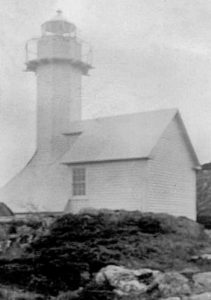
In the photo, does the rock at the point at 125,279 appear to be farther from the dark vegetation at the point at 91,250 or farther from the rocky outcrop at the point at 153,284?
the dark vegetation at the point at 91,250

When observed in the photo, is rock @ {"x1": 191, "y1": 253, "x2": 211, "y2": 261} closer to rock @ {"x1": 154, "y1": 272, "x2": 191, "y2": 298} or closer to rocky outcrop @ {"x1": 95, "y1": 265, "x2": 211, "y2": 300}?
rocky outcrop @ {"x1": 95, "y1": 265, "x2": 211, "y2": 300}

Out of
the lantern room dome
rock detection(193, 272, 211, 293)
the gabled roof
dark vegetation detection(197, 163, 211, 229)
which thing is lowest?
rock detection(193, 272, 211, 293)

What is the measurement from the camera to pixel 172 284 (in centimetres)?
1114

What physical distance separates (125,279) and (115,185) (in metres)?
11.9

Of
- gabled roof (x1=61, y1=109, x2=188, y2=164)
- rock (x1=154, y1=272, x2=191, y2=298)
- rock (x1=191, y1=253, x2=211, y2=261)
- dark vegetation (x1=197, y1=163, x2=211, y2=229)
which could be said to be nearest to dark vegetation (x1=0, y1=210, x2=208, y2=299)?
rock (x1=191, y1=253, x2=211, y2=261)

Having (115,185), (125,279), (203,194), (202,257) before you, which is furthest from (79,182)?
(125,279)

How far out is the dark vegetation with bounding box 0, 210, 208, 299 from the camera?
1278cm

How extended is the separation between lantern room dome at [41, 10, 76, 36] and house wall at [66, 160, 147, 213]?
8245mm

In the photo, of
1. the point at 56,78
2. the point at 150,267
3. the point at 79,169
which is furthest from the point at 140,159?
the point at 150,267

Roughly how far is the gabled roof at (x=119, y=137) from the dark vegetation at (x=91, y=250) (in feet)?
23.7

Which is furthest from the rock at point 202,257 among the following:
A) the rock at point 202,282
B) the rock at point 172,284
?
the rock at point 172,284

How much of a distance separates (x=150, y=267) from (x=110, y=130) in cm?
1369

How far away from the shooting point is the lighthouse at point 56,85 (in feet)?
93.1

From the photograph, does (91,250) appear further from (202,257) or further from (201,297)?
(201,297)
